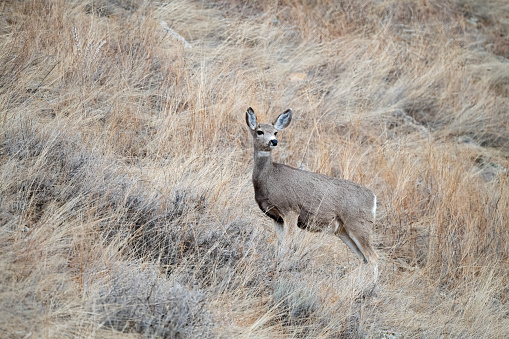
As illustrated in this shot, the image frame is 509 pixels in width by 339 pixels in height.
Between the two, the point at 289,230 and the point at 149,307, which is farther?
the point at 289,230

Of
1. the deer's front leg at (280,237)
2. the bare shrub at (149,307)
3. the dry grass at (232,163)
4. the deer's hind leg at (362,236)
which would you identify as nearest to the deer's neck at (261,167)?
the dry grass at (232,163)

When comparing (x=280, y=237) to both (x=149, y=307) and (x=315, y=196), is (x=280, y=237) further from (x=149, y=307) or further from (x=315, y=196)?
(x=149, y=307)

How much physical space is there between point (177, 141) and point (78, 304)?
11.2 feet

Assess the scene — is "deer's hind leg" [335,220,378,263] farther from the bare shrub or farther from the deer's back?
the bare shrub

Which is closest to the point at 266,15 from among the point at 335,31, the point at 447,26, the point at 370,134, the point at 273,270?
the point at 335,31

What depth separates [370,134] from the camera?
889 centimetres

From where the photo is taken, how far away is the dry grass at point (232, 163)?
4.12 metres

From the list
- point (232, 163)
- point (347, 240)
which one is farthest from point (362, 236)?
point (232, 163)

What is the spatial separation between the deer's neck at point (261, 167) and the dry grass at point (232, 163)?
1.09 ft

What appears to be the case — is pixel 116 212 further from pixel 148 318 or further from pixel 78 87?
pixel 78 87

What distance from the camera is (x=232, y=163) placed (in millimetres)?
7145

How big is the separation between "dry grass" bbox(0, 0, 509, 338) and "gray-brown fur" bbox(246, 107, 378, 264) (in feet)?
0.76

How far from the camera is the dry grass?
162 inches

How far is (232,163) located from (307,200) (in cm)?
146
